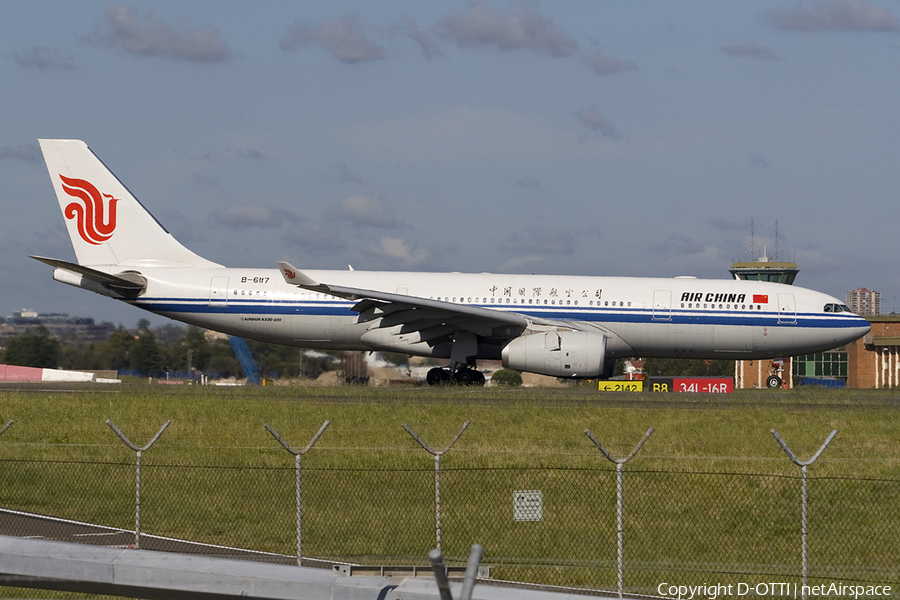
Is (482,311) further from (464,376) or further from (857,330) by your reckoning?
(857,330)

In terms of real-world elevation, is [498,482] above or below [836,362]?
below

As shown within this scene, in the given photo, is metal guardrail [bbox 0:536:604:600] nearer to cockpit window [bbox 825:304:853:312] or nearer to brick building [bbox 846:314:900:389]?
cockpit window [bbox 825:304:853:312]

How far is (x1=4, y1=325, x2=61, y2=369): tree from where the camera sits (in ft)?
137

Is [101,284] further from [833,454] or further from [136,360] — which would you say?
[833,454]

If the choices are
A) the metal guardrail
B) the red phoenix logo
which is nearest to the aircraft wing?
the red phoenix logo

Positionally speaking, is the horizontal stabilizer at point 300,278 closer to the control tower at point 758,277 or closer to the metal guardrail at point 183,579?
the metal guardrail at point 183,579

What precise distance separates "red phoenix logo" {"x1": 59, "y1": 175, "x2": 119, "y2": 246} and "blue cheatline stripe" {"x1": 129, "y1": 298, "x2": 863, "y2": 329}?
11.8ft

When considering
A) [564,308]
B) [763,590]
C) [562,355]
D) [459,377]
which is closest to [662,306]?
[564,308]

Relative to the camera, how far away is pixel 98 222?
106ft

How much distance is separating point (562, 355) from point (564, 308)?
279 cm

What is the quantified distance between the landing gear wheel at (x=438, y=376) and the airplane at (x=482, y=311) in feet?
0.18

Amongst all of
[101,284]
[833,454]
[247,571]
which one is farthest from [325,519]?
[101,284]

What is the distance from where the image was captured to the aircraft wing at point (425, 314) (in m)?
27.3

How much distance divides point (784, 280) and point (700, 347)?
169ft
